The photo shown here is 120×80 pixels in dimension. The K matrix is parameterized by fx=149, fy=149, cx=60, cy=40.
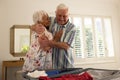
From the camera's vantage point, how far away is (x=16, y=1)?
11.4 feet

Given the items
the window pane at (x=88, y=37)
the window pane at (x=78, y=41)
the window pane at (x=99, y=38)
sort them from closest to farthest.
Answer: the window pane at (x=78, y=41), the window pane at (x=88, y=37), the window pane at (x=99, y=38)

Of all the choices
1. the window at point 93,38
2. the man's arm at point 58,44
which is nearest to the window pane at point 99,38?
the window at point 93,38

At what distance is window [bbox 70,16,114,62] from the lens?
385cm

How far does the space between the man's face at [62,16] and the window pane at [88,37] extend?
2478mm

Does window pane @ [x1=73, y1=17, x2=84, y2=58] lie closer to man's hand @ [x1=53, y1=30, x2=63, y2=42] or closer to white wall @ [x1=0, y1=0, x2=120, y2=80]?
white wall @ [x1=0, y1=0, x2=120, y2=80]

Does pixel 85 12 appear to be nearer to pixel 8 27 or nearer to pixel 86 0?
pixel 86 0

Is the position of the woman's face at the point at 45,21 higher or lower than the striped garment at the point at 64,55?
higher

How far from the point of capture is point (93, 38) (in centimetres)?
398

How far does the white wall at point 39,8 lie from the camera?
334 cm

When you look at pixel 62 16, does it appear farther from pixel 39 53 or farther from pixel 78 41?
pixel 78 41

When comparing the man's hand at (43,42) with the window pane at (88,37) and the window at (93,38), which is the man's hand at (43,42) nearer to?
the window at (93,38)

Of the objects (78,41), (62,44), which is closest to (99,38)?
(78,41)

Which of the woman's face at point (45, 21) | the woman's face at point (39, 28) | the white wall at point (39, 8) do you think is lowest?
the woman's face at point (39, 28)

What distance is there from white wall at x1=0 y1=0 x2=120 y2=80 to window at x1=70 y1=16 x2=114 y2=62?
16 centimetres
